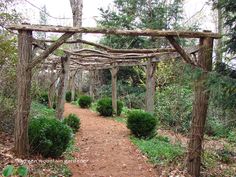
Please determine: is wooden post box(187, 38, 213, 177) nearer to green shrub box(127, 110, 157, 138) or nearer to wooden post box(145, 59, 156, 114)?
green shrub box(127, 110, 157, 138)

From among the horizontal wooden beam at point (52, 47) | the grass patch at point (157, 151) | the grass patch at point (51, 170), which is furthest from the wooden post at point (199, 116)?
the horizontal wooden beam at point (52, 47)

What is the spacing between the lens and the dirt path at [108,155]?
6570 mm

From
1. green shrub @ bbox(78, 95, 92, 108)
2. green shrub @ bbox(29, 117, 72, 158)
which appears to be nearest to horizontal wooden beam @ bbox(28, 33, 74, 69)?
green shrub @ bbox(29, 117, 72, 158)

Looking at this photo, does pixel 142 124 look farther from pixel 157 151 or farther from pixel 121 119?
pixel 121 119

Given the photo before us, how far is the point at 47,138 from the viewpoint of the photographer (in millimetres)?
6621

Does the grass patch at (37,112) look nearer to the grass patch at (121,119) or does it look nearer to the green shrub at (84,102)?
the grass patch at (121,119)

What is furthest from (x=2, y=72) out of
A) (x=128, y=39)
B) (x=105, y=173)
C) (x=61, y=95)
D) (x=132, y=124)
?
(x=128, y=39)

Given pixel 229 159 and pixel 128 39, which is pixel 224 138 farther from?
pixel 128 39

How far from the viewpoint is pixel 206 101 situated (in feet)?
20.4

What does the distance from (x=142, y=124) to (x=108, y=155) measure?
2191 mm

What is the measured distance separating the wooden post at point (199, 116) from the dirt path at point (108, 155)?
0.86 metres

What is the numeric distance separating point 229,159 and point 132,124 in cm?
323

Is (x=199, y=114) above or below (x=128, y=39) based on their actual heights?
below

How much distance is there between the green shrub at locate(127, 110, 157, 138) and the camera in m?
9.88
